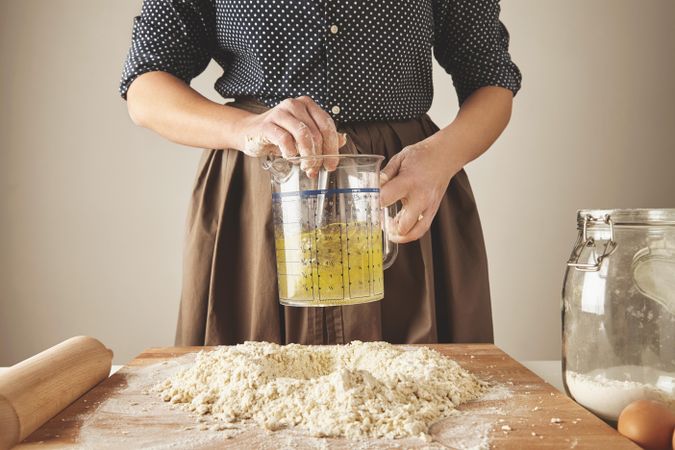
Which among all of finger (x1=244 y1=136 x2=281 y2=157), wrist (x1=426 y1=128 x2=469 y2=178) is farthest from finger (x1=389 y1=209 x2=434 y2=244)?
finger (x1=244 y1=136 x2=281 y2=157)

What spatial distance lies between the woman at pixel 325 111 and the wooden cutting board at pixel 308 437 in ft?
1.24

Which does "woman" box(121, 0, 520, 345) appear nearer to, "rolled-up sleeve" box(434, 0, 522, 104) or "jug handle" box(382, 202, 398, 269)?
"rolled-up sleeve" box(434, 0, 522, 104)

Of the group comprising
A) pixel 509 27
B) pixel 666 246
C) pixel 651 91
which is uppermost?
pixel 509 27

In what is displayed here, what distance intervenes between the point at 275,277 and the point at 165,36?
50cm

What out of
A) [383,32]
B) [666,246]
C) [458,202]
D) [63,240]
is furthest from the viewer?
[63,240]

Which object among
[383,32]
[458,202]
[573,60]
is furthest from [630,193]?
[383,32]

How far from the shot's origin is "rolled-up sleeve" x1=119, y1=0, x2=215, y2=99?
1.23 meters

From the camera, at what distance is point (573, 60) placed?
268cm

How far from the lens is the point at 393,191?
0.96m

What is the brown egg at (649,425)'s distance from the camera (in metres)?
0.65

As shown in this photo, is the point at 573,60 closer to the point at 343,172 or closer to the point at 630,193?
the point at 630,193

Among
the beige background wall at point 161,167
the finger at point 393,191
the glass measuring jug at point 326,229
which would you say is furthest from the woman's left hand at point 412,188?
the beige background wall at point 161,167

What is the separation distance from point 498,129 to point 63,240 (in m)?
1.93

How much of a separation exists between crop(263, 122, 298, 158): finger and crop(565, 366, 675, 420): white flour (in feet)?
1.48
